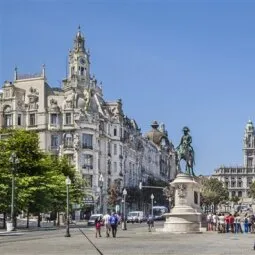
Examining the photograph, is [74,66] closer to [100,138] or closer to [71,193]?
[100,138]

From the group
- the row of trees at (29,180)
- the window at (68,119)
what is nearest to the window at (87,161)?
the window at (68,119)

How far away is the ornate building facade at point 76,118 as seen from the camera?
117188mm

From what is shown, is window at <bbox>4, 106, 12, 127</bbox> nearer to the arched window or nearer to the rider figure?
the arched window

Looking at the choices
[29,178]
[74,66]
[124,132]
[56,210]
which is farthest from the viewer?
[124,132]

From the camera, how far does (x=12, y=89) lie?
120250 mm

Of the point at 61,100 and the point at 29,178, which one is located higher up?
the point at 61,100

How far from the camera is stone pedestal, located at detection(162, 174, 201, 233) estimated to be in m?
51.5

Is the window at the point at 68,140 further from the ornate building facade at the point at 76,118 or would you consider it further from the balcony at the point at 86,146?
the balcony at the point at 86,146

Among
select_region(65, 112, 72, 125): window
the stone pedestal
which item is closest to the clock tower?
select_region(65, 112, 72, 125): window

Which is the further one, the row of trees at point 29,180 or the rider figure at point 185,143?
the row of trees at point 29,180

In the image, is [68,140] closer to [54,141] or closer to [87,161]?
[54,141]

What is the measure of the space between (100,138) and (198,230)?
72988 mm

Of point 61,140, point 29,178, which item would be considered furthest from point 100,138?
point 29,178

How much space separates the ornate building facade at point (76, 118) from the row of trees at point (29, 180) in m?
33.8
